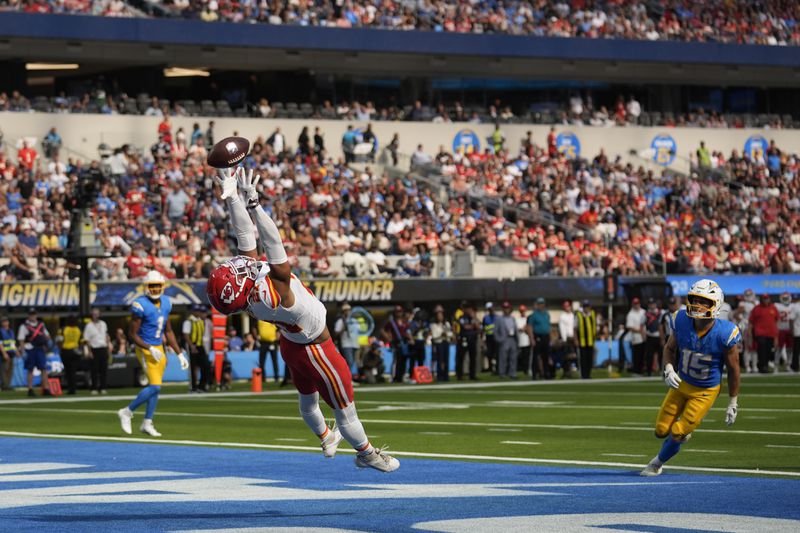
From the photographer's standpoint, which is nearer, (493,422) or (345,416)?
(345,416)

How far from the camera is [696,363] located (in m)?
12.8

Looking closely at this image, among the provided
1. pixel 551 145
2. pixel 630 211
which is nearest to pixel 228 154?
pixel 630 211

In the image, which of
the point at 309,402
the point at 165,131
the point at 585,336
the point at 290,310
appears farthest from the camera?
the point at 165,131

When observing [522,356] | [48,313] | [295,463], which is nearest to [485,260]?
[522,356]

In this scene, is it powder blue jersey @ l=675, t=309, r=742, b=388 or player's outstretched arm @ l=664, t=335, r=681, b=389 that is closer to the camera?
player's outstretched arm @ l=664, t=335, r=681, b=389

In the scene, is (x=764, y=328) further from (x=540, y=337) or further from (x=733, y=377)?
(x=733, y=377)

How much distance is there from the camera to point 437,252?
38594 mm

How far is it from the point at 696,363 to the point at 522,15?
39.3 meters

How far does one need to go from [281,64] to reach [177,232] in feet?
42.3

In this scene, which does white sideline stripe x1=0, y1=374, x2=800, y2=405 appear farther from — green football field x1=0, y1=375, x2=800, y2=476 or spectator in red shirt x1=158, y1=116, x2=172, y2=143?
spectator in red shirt x1=158, y1=116, x2=172, y2=143

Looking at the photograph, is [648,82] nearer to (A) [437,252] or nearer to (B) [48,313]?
(A) [437,252]

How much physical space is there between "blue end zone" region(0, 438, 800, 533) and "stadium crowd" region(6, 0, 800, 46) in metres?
31.1

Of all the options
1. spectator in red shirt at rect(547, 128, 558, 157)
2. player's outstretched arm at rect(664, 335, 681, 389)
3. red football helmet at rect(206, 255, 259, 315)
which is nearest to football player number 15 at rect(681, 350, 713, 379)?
player's outstretched arm at rect(664, 335, 681, 389)

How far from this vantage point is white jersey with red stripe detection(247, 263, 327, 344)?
9.98 metres
